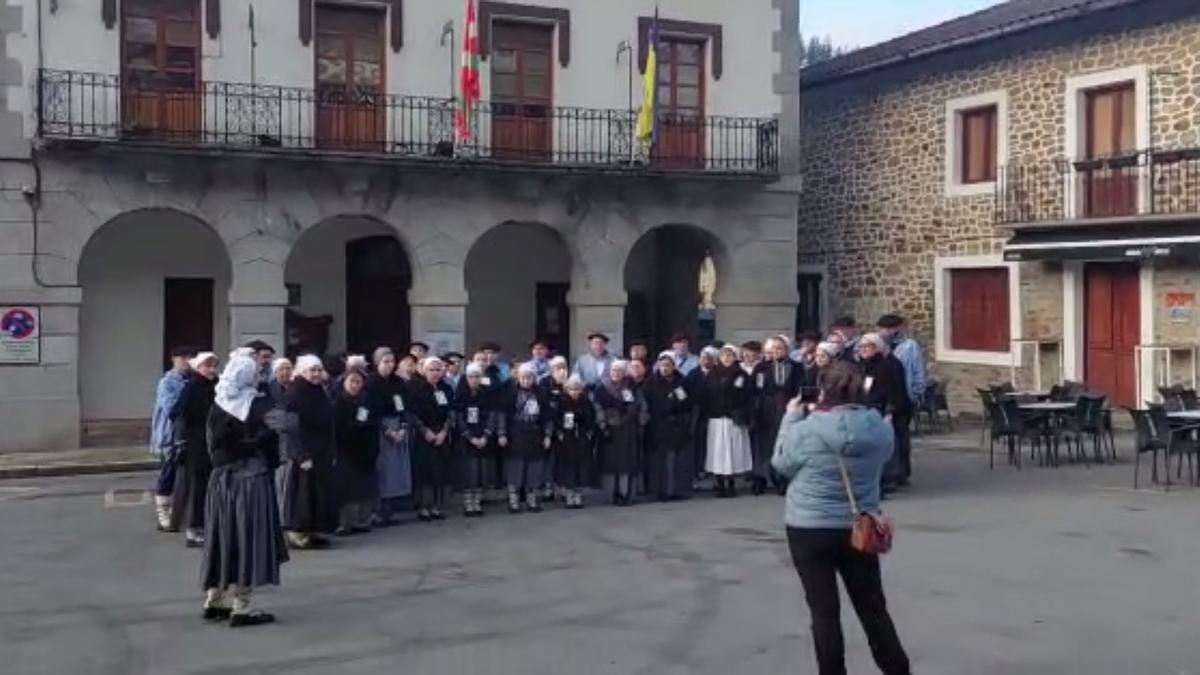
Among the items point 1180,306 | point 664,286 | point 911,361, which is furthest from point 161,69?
point 1180,306

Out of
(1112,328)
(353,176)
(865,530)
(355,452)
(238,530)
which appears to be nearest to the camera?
(865,530)

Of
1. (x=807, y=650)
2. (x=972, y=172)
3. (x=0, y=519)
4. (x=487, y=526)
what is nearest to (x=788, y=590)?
(x=807, y=650)

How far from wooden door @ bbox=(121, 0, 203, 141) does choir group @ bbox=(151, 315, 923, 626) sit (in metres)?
4.92

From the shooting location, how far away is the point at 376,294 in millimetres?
25562

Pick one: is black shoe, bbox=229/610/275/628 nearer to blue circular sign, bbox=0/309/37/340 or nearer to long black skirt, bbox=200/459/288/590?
long black skirt, bbox=200/459/288/590

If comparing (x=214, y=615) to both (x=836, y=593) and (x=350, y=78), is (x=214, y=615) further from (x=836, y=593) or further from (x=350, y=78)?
(x=350, y=78)

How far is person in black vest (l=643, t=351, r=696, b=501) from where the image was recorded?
1620 cm

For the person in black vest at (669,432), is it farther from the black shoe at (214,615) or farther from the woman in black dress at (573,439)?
the black shoe at (214,615)

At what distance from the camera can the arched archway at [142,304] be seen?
74.3 ft

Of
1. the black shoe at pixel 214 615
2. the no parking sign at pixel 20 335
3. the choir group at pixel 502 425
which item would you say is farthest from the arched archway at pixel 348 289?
the black shoe at pixel 214 615

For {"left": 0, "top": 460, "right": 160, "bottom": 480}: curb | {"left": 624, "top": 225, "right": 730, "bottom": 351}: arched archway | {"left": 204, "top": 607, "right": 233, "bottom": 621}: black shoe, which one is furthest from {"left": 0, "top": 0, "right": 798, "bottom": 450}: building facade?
{"left": 204, "top": 607, "right": 233, "bottom": 621}: black shoe

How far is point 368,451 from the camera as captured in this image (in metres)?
14.0

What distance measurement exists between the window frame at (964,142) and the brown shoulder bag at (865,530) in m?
20.0

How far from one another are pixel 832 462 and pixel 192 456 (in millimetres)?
7491
